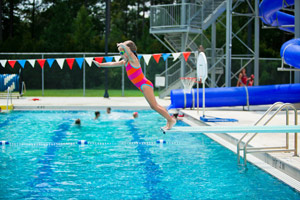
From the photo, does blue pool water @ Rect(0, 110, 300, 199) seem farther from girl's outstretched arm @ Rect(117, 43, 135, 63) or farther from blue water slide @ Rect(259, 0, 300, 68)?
blue water slide @ Rect(259, 0, 300, 68)

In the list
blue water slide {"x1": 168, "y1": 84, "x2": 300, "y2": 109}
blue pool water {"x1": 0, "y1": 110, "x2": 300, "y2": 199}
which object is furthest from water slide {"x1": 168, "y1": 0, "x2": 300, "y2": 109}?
blue pool water {"x1": 0, "y1": 110, "x2": 300, "y2": 199}

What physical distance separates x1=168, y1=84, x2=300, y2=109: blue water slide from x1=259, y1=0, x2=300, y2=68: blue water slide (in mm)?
2531

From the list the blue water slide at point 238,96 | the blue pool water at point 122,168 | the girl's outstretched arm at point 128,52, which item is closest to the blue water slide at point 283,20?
the blue water slide at point 238,96

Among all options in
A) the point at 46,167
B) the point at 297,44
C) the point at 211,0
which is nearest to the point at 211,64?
the point at 211,0

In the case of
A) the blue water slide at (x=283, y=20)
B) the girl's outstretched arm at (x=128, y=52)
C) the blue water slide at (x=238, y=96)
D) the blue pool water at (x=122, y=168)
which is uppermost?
the blue water slide at (x=283, y=20)

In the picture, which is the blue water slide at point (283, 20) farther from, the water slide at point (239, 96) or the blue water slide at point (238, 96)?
the blue water slide at point (238, 96)

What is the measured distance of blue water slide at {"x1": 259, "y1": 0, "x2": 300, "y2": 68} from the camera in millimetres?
11834

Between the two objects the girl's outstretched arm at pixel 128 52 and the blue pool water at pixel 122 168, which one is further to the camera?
the blue pool water at pixel 122 168

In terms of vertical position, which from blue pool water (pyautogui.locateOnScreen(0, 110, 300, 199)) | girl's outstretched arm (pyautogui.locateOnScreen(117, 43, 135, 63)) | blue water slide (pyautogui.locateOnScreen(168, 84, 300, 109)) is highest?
girl's outstretched arm (pyautogui.locateOnScreen(117, 43, 135, 63))

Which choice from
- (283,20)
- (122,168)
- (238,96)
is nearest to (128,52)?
(122,168)

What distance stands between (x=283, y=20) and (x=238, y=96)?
21.6ft

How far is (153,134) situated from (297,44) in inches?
200

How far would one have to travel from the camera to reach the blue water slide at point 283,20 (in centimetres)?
1183

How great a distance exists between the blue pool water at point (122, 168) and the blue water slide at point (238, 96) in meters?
3.65
